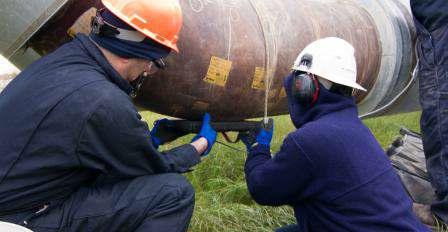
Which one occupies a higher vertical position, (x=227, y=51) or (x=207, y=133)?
(x=227, y=51)

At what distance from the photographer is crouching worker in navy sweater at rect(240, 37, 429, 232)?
228 cm

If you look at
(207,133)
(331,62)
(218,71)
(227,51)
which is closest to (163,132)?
(207,133)

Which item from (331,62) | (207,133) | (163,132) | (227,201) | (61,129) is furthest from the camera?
(227,201)

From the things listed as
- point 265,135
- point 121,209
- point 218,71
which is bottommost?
point 265,135

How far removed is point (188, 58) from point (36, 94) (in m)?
0.82

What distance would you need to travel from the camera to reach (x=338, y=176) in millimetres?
2281

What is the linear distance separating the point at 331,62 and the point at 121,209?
118 centimetres

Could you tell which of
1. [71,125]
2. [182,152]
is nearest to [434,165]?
[182,152]

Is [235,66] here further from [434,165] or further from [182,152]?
[434,165]

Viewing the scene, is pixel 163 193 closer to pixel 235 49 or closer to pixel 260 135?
pixel 260 135

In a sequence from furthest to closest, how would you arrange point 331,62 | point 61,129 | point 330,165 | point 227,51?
point 227,51
point 331,62
point 330,165
point 61,129

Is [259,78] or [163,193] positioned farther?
[259,78]

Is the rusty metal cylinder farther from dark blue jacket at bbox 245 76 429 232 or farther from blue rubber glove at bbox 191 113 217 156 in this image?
dark blue jacket at bbox 245 76 429 232

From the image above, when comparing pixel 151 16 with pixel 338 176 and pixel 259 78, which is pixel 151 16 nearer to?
pixel 259 78
